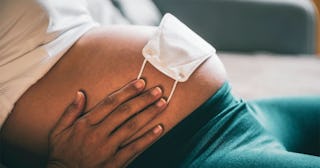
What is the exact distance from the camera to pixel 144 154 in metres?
0.73

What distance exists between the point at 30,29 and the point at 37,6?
4 cm

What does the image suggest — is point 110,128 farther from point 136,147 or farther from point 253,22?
point 253,22

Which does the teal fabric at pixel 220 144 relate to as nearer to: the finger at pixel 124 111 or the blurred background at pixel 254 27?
the finger at pixel 124 111

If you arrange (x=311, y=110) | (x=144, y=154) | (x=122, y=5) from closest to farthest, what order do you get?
(x=144, y=154)
(x=311, y=110)
(x=122, y=5)

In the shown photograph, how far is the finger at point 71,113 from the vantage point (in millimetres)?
725

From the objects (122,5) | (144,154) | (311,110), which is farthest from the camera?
(122,5)

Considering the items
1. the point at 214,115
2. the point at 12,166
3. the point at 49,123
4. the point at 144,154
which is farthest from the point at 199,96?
the point at 12,166

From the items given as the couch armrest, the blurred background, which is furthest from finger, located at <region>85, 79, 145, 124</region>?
the couch armrest

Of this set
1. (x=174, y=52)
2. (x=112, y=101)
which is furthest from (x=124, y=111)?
(x=174, y=52)

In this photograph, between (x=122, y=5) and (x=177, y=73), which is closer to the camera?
(x=177, y=73)

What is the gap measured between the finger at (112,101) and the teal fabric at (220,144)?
10 cm

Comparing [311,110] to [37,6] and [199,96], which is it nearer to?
[199,96]

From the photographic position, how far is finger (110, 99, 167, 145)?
0.73 meters

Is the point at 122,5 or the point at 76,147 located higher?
the point at 122,5
